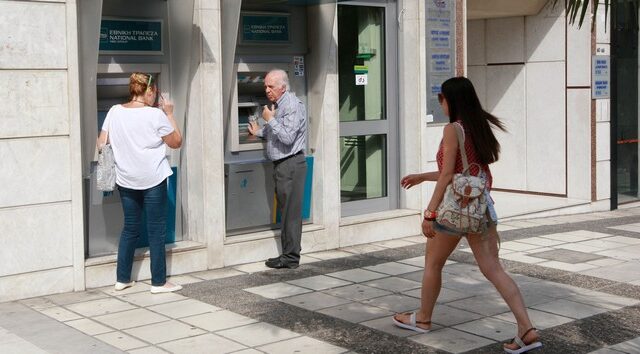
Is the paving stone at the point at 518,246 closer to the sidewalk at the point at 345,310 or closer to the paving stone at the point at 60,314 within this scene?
the sidewalk at the point at 345,310

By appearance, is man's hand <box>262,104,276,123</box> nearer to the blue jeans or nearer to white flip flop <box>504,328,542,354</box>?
the blue jeans

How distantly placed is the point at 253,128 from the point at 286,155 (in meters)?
0.58

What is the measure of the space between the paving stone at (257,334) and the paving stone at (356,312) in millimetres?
521

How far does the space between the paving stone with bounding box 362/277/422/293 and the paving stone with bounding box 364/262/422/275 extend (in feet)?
0.98

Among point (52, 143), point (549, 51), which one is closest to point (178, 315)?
point (52, 143)

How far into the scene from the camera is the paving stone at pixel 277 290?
23.8 ft

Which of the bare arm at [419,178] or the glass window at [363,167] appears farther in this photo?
the glass window at [363,167]

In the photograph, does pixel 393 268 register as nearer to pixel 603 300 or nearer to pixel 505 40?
pixel 603 300

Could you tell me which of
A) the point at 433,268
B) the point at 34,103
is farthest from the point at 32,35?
the point at 433,268

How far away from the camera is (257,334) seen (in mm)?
6125

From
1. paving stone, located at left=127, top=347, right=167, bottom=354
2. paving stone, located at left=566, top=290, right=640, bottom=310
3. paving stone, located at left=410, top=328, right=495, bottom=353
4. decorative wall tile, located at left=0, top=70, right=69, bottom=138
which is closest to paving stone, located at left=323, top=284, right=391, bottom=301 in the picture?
paving stone, located at left=410, top=328, right=495, bottom=353

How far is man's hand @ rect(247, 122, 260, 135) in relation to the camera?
28.0 ft

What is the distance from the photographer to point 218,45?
27.0ft

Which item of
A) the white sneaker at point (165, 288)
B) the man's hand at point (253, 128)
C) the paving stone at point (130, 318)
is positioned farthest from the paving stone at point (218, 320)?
the man's hand at point (253, 128)
